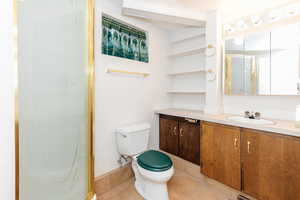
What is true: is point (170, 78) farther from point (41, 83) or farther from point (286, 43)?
point (41, 83)

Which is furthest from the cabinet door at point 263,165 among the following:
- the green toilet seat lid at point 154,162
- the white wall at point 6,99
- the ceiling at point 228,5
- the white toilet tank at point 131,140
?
the white wall at point 6,99

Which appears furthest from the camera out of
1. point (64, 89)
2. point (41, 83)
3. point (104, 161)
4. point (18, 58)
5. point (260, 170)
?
point (104, 161)

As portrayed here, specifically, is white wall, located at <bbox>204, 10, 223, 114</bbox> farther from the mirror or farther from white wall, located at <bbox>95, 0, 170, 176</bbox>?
white wall, located at <bbox>95, 0, 170, 176</bbox>

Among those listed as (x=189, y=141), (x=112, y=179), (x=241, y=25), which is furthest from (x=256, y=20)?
(x=112, y=179)

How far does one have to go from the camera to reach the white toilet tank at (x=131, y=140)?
69.8 inches

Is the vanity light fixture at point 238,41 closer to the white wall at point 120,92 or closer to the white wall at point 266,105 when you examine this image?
→ the white wall at point 266,105

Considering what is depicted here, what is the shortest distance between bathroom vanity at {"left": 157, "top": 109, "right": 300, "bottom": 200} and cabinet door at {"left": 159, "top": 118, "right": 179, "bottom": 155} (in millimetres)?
140

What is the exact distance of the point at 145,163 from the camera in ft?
5.03

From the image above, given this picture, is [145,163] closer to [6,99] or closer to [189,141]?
[189,141]

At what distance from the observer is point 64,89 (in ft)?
3.39

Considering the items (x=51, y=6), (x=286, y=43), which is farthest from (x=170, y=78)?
(x=51, y=6)

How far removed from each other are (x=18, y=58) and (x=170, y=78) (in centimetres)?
222

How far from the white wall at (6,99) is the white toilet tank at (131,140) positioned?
106 centimetres

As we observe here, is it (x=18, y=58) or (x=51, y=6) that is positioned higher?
(x=51, y=6)
